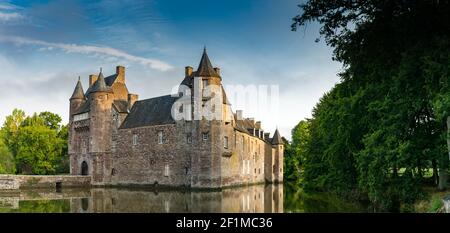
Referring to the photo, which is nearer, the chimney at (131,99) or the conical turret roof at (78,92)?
the chimney at (131,99)

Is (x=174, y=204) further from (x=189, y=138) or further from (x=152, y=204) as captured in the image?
(x=189, y=138)

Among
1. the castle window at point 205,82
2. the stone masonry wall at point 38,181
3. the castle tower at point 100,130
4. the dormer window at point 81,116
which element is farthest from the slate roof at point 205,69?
the stone masonry wall at point 38,181

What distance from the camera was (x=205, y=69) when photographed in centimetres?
2944

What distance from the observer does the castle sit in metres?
29.2

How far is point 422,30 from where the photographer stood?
9070 millimetres

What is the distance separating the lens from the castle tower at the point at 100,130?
34.5 metres

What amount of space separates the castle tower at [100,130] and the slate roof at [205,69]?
368 inches

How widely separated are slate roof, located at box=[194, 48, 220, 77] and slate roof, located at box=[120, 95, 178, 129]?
13.3ft

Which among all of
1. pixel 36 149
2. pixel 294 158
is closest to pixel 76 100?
pixel 36 149

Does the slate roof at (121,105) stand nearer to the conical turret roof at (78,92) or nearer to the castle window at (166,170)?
the conical turret roof at (78,92)

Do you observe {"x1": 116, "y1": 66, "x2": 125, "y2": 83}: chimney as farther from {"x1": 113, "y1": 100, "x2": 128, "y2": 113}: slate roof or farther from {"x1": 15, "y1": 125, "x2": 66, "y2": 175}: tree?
{"x1": 15, "y1": 125, "x2": 66, "y2": 175}: tree
